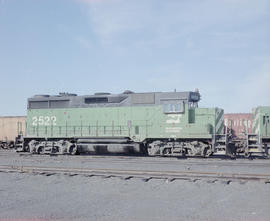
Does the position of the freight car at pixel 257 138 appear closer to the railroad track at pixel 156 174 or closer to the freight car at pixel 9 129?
the railroad track at pixel 156 174

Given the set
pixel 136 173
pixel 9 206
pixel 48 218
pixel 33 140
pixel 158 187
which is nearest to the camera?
pixel 48 218

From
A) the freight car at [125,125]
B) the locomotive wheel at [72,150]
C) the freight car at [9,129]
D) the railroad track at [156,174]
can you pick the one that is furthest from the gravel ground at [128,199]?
the freight car at [9,129]

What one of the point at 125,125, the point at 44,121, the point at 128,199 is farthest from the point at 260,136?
the point at 44,121

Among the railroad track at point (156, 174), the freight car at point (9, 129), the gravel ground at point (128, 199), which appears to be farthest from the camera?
the freight car at point (9, 129)

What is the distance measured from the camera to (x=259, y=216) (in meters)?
5.52

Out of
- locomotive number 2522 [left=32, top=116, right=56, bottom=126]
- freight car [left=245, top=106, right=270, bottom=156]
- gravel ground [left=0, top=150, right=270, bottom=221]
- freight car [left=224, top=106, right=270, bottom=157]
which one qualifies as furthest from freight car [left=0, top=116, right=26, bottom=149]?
freight car [left=245, top=106, right=270, bottom=156]

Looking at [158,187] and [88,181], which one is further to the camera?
[88,181]

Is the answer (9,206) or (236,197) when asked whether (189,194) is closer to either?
(236,197)

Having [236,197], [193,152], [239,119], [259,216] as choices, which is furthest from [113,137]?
[259,216]

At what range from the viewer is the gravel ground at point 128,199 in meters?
5.65

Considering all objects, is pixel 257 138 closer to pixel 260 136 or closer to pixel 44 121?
pixel 260 136

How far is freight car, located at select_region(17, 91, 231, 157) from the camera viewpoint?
15867 millimetres

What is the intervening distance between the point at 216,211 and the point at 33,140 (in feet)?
48.9

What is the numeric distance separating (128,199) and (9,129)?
19.3 meters
